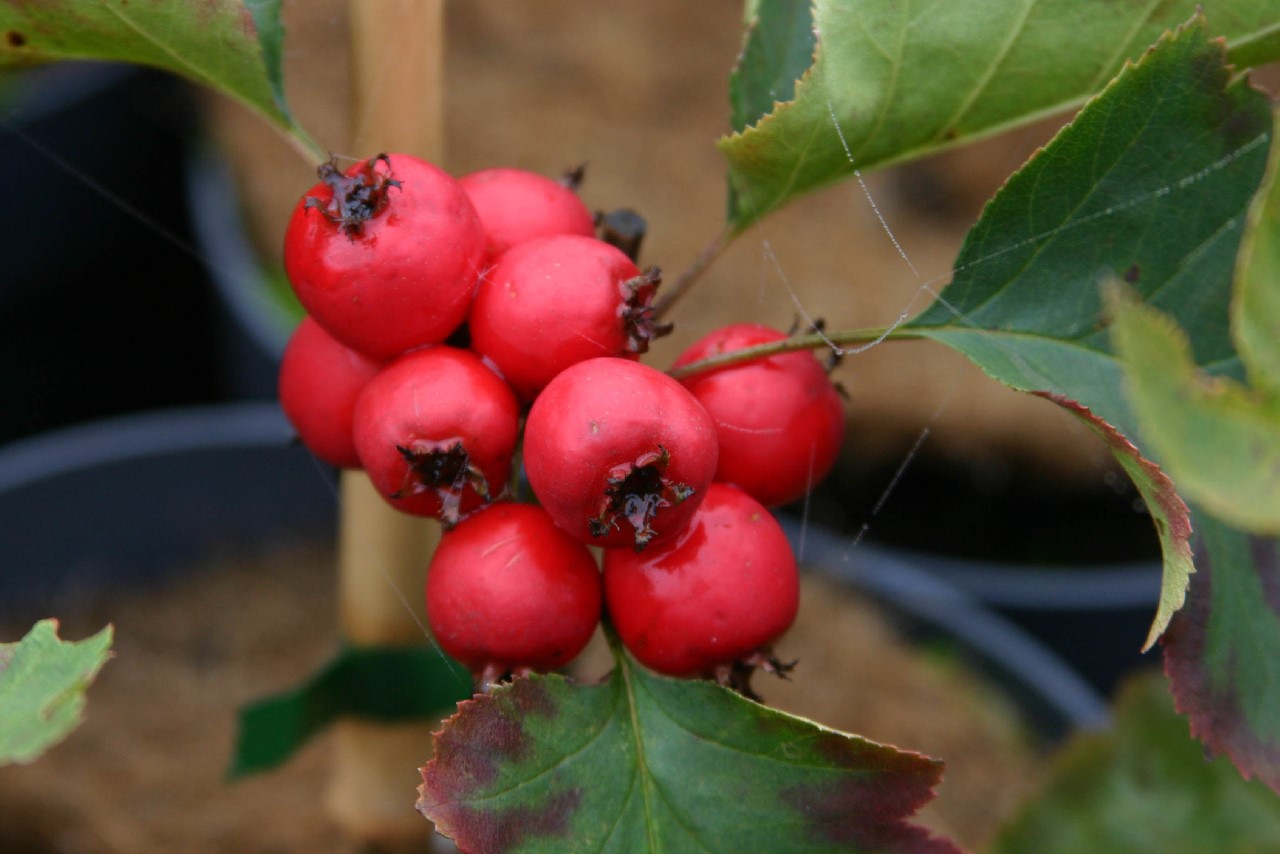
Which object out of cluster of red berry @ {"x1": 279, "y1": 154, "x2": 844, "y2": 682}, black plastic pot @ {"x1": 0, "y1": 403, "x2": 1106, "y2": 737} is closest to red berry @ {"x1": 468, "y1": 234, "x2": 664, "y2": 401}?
cluster of red berry @ {"x1": 279, "y1": 154, "x2": 844, "y2": 682}

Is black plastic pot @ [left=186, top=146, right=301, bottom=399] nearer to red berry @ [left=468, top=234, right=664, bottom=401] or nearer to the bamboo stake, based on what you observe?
the bamboo stake

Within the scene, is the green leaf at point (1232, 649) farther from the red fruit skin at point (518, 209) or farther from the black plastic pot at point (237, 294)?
the black plastic pot at point (237, 294)

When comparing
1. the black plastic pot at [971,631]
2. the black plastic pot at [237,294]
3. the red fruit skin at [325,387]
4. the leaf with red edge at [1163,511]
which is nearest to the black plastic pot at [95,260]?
the black plastic pot at [237,294]

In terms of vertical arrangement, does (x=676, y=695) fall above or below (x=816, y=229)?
above

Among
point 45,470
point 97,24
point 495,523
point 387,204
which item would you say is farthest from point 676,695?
point 45,470

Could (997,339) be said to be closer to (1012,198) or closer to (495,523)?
(1012,198)
